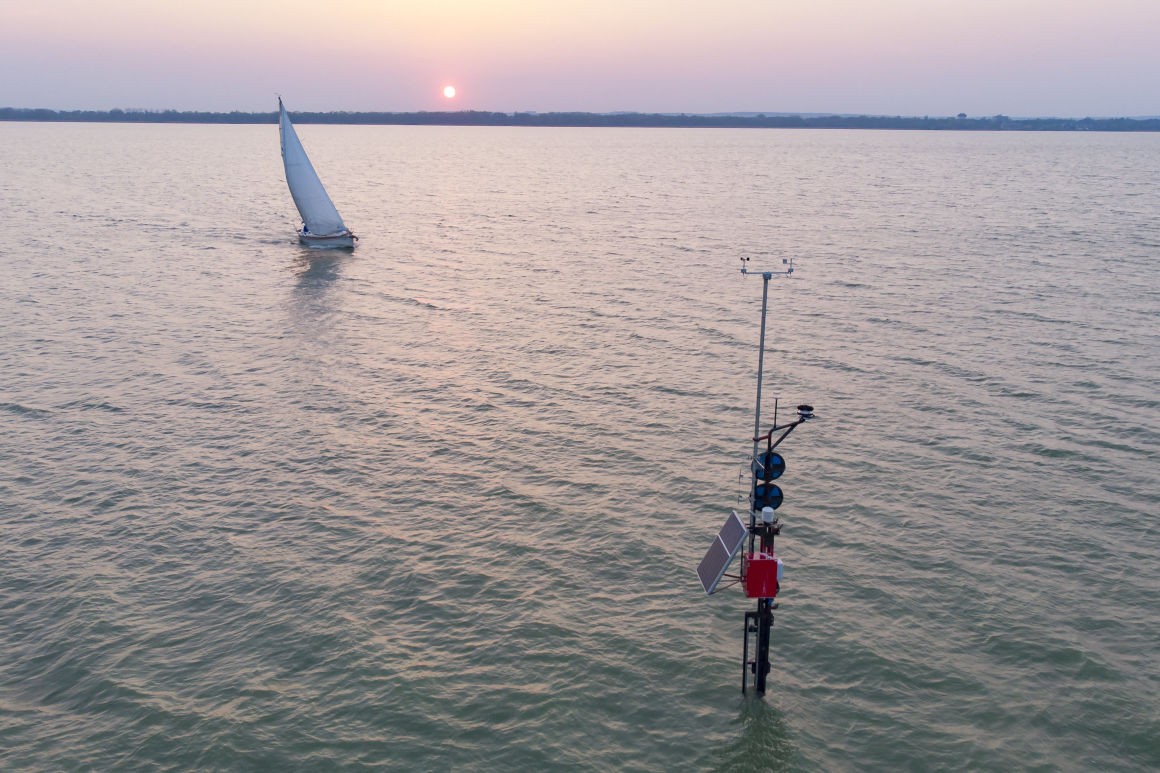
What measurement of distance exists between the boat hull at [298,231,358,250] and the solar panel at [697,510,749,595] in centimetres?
9552

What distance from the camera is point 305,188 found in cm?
10594

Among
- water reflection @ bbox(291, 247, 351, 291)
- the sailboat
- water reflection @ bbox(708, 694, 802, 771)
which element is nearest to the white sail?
the sailboat

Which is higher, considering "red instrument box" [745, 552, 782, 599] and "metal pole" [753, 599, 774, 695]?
"red instrument box" [745, 552, 782, 599]

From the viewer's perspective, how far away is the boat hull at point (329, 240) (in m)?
110

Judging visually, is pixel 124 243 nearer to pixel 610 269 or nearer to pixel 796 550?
pixel 610 269

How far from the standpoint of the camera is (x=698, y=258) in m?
103

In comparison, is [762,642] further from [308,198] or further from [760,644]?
[308,198]

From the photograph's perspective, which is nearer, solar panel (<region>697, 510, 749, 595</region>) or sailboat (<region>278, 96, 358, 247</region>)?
solar panel (<region>697, 510, 749, 595</region>)

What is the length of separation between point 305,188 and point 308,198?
1.69 meters

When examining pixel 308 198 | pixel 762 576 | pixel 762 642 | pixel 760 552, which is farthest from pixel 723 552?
pixel 308 198

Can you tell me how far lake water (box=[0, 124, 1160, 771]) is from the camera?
26.2 m

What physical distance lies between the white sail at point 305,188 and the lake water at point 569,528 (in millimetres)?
24946

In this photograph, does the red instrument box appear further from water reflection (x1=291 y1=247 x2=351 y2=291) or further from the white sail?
the white sail

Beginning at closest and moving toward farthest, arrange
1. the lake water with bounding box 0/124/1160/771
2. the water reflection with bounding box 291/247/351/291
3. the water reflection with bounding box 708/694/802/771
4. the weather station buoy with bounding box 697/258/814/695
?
the water reflection with bounding box 708/694/802/771 < the weather station buoy with bounding box 697/258/814/695 < the lake water with bounding box 0/124/1160/771 < the water reflection with bounding box 291/247/351/291
